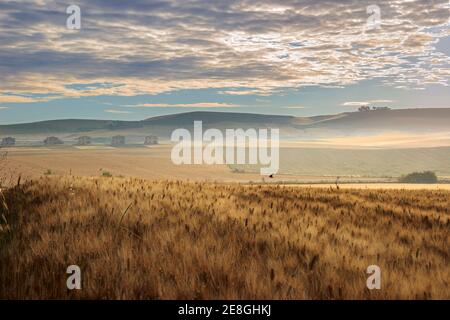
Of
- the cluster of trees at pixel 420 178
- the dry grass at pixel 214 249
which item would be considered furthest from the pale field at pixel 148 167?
the cluster of trees at pixel 420 178

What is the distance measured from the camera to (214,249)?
226 inches

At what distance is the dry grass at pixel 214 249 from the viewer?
4.57 metres

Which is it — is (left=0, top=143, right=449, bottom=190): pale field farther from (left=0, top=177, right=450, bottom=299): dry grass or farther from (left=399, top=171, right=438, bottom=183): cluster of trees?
(left=399, top=171, right=438, bottom=183): cluster of trees

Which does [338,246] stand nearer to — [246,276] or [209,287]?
[246,276]

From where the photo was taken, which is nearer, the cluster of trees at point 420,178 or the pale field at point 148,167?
the pale field at point 148,167

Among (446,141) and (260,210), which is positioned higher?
(446,141)

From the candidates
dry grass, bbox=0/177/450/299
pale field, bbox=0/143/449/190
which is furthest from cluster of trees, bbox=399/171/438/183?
dry grass, bbox=0/177/450/299

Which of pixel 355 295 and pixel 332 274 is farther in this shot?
pixel 332 274

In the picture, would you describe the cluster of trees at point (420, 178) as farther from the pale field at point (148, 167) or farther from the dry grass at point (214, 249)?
the dry grass at point (214, 249)

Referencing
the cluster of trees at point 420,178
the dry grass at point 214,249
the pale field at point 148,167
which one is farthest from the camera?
the cluster of trees at point 420,178
